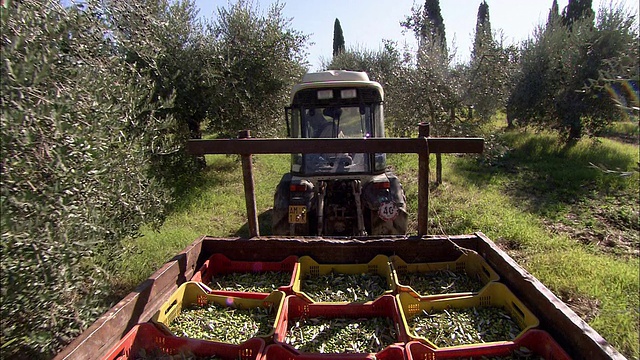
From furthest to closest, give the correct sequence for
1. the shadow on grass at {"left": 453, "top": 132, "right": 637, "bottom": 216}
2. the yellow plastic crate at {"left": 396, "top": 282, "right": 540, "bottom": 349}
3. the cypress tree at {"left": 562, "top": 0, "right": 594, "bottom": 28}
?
the cypress tree at {"left": 562, "top": 0, "right": 594, "bottom": 28}, the shadow on grass at {"left": 453, "top": 132, "right": 637, "bottom": 216}, the yellow plastic crate at {"left": 396, "top": 282, "right": 540, "bottom": 349}

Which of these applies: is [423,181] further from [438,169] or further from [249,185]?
[438,169]

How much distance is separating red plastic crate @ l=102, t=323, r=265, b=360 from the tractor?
6.27 ft

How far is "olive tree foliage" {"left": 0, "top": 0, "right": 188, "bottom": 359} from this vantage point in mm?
1772

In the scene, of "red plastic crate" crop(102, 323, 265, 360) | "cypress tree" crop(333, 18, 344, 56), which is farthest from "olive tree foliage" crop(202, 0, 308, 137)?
"cypress tree" crop(333, 18, 344, 56)

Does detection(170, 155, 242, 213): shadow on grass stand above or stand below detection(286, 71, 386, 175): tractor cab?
below

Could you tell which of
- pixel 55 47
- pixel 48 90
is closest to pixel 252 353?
pixel 48 90

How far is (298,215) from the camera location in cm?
401

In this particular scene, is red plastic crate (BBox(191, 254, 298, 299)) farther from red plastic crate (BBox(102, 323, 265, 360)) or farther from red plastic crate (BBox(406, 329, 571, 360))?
red plastic crate (BBox(406, 329, 571, 360))

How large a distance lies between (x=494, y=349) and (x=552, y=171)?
8.87 meters

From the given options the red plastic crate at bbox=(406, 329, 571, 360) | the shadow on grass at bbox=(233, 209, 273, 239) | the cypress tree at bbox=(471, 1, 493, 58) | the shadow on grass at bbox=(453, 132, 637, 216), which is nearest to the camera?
the red plastic crate at bbox=(406, 329, 571, 360)

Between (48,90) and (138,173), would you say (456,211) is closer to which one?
(138,173)

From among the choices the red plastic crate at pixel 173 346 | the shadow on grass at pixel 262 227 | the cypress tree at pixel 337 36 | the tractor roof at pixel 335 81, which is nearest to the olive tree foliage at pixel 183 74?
the shadow on grass at pixel 262 227

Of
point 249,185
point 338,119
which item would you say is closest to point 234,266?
point 249,185

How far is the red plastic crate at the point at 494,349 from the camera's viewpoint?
6.69 feet
